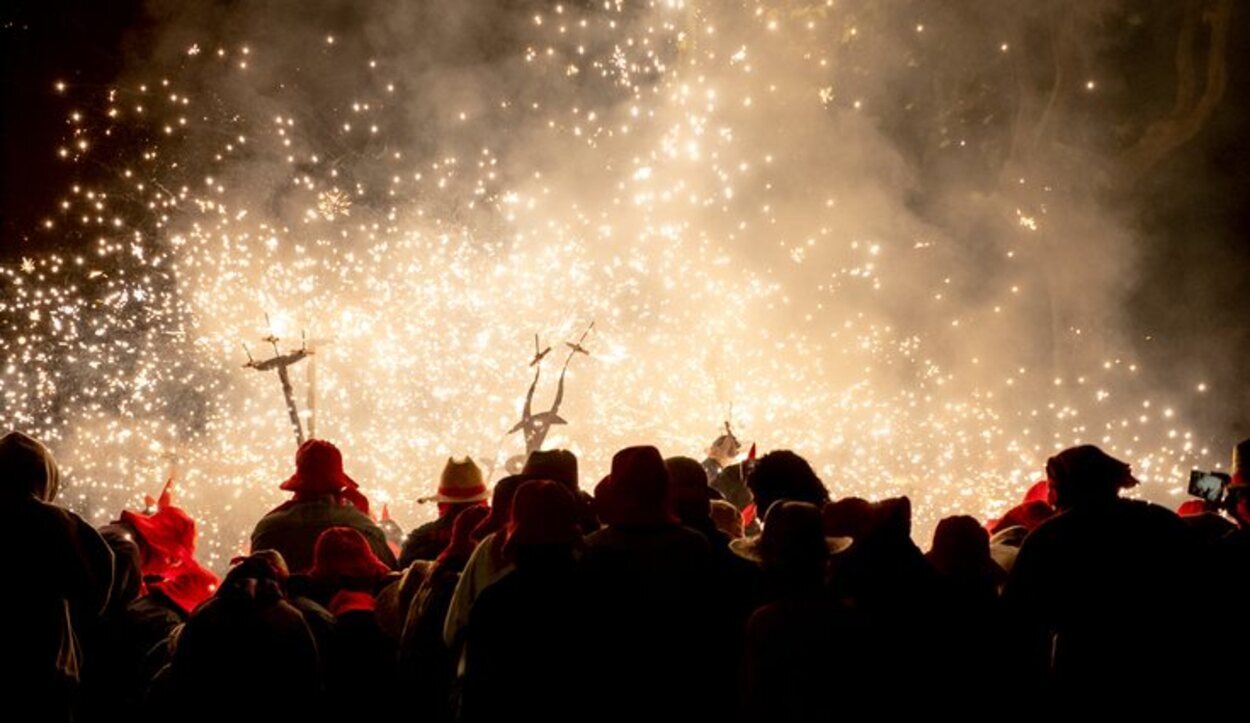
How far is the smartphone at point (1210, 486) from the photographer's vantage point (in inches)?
151

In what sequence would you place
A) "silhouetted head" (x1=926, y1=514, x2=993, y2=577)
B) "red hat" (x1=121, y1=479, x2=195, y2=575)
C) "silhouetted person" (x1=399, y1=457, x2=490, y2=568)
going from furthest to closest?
"silhouetted person" (x1=399, y1=457, x2=490, y2=568) → "red hat" (x1=121, y1=479, x2=195, y2=575) → "silhouetted head" (x1=926, y1=514, x2=993, y2=577)

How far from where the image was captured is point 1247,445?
3.37 m

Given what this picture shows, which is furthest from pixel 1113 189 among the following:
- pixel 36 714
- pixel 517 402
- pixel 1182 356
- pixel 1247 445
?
pixel 36 714

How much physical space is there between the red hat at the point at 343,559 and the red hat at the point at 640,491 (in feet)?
3.28

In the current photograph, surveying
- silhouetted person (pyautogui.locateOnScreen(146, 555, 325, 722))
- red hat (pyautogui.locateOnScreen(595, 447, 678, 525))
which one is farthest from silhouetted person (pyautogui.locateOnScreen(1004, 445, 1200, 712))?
silhouetted person (pyautogui.locateOnScreen(146, 555, 325, 722))

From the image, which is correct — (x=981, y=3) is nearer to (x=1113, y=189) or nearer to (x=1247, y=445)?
(x=1113, y=189)

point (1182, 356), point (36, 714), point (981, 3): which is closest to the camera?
point (36, 714)

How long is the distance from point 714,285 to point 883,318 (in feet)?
8.44

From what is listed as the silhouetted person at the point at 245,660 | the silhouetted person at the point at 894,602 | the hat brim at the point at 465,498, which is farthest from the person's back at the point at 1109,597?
the hat brim at the point at 465,498

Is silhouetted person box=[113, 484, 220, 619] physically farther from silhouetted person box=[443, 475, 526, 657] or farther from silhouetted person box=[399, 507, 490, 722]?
silhouetted person box=[443, 475, 526, 657]

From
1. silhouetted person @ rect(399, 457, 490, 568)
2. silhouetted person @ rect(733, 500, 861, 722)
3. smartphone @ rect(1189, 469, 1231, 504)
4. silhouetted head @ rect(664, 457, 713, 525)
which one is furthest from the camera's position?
smartphone @ rect(1189, 469, 1231, 504)

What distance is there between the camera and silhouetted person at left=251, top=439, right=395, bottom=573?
3.73 m

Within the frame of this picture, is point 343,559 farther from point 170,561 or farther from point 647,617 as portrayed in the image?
point 647,617

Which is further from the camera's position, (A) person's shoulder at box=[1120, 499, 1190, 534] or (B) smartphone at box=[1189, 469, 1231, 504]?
(B) smartphone at box=[1189, 469, 1231, 504]
